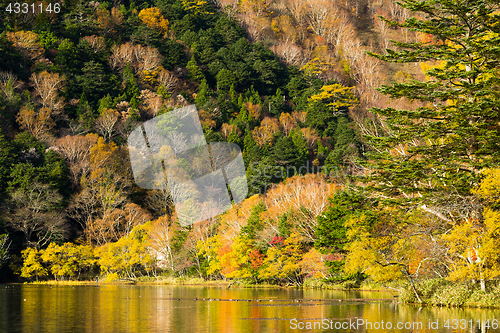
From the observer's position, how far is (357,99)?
90.9 m

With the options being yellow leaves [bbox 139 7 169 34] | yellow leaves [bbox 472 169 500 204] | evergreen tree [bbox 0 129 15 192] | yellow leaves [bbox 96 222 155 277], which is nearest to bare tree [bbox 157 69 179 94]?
yellow leaves [bbox 139 7 169 34]

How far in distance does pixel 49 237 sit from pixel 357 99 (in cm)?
5689

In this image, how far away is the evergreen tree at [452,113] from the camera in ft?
68.8

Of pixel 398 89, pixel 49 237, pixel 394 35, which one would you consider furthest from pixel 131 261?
pixel 394 35

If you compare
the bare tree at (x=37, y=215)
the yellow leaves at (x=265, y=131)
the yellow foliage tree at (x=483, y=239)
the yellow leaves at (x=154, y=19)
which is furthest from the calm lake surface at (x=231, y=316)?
the yellow leaves at (x=154, y=19)

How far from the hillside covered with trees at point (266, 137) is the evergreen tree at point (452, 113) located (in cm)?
9

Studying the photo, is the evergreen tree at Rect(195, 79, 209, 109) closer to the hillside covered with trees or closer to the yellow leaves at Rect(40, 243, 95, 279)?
the hillside covered with trees

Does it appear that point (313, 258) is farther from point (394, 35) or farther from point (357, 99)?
point (394, 35)

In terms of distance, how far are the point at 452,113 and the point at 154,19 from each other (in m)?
91.2

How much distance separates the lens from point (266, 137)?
7969cm

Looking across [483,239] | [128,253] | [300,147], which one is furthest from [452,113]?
[300,147]

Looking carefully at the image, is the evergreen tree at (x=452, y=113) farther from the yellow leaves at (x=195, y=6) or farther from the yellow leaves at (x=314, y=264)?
the yellow leaves at (x=195, y=6)

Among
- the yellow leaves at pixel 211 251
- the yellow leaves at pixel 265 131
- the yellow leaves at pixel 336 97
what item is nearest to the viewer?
the yellow leaves at pixel 211 251

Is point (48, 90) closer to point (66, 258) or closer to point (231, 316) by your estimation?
point (66, 258)
